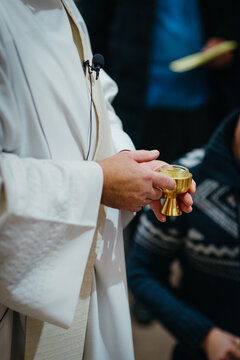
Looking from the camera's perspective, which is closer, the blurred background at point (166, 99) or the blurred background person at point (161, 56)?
the blurred background at point (166, 99)

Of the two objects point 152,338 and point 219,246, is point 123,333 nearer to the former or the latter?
point 219,246

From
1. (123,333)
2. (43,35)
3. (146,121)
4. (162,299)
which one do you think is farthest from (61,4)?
(146,121)

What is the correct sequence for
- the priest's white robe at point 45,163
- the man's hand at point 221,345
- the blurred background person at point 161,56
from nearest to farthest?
the priest's white robe at point 45,163 → the man's hand at point 221,345 → the blurred background person at point 161,56

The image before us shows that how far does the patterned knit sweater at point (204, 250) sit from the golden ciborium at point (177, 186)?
0.35 m

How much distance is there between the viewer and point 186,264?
950mm

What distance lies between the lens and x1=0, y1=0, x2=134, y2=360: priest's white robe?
47 centimetres

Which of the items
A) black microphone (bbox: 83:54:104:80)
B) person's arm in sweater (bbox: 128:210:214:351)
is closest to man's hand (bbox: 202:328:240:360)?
person's arm in sweater (bbox: 128:210:214:351)

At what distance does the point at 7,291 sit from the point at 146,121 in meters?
1.03

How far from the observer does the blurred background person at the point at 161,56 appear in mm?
1266

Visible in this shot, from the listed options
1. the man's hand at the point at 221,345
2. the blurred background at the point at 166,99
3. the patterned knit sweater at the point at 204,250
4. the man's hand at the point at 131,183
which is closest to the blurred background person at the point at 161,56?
the blurred background at the point at 166,99

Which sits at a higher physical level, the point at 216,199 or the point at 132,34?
the point at 132,34

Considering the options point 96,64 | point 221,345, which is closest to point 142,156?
point 96,64

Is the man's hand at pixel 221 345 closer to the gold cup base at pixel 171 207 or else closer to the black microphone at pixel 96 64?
the gold cup base at pixel 171 207

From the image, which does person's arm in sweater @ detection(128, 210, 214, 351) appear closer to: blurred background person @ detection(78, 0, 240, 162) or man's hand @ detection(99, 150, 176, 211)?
man's hand @ detection(99, 150, 176, 211)
